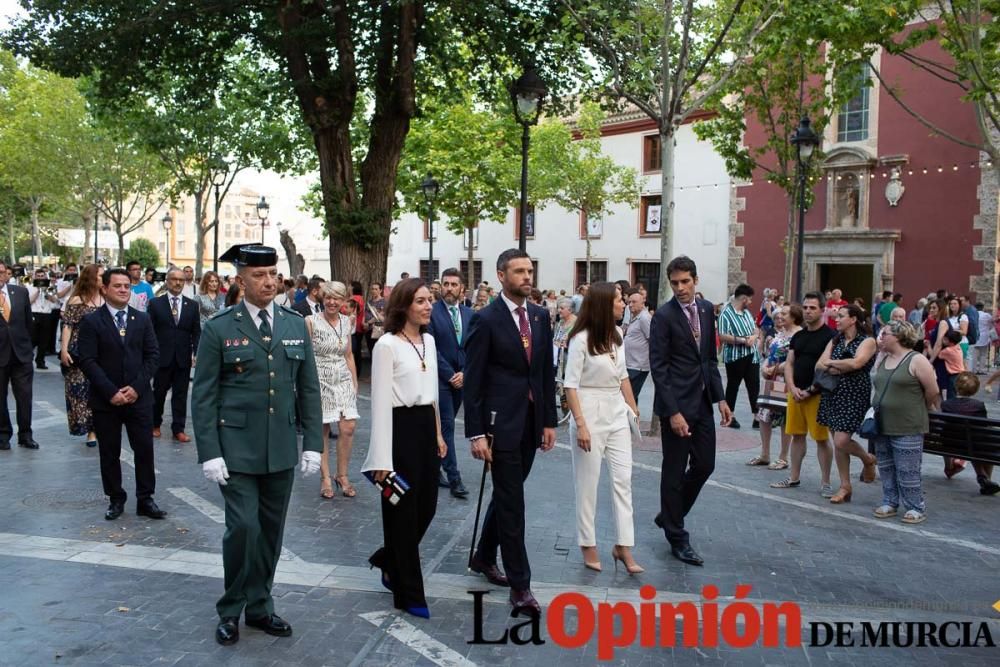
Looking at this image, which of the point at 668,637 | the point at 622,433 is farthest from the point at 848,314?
the point at 668,637

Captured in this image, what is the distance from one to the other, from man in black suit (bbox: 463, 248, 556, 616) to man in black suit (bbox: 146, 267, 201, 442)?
620cm

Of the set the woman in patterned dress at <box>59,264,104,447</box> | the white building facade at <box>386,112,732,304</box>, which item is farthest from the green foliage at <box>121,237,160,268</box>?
Answer: the woman in patterned dress at <box>59,264,104,447</box>

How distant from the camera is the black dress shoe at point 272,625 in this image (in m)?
4.66

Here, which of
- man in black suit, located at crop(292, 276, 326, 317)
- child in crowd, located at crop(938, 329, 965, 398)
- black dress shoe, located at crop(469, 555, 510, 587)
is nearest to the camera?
black dress shoe, located at crop(469, 555, 510, 587)

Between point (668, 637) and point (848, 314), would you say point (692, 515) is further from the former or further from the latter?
point (668, 637)

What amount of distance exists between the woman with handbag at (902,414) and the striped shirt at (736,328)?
4.36 metres

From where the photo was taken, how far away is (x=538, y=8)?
1566cm

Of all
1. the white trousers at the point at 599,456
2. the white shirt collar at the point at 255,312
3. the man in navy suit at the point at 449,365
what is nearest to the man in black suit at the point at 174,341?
the man in navy suit at the point at 449,365

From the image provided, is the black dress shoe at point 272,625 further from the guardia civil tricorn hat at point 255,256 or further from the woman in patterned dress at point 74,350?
the woman in patterned dress at point 74,350

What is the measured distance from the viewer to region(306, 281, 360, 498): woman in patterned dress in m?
7.68

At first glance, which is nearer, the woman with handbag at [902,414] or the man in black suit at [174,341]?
the woman with handbag at [902,414]

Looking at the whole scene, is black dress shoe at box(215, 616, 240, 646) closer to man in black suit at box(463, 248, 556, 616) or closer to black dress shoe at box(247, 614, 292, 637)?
black dress shoe at box(247, 614, 292, 637)

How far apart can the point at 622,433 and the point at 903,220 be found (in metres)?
23.0

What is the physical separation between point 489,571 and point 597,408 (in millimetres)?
1238
